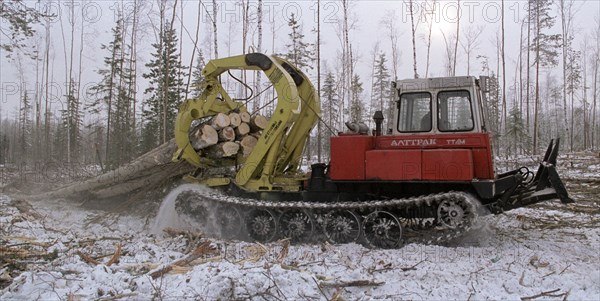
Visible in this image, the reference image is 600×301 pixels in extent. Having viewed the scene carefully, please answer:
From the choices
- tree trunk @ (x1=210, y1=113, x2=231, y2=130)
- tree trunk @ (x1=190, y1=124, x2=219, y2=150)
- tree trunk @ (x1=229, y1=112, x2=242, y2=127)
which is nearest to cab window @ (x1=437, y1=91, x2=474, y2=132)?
tree trunk @ (x1=229, y1=112, x2=242, y2=127)

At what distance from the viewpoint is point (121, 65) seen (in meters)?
30.3

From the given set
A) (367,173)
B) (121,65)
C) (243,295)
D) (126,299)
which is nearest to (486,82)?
(367,173)

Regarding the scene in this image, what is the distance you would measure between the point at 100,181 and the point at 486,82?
861 cm

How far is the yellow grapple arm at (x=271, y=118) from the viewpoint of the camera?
7.58 metres

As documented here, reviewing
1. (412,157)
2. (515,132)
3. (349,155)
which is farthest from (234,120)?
(515,132)

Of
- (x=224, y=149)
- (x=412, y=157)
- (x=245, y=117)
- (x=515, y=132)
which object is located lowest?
(x=412, y=157)

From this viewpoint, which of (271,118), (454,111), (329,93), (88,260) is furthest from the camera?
(329,93)

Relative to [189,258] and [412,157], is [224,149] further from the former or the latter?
[412,157]

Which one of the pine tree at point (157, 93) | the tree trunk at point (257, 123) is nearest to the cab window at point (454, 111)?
the tree trunk at point (257, 123)

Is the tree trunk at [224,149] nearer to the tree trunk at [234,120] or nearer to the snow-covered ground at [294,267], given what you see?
the tree trunk at [234,120]

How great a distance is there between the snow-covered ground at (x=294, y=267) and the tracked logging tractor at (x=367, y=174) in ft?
1.72

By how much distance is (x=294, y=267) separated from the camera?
211 inches

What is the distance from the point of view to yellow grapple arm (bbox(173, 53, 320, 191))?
299 inches

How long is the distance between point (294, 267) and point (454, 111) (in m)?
3.69
